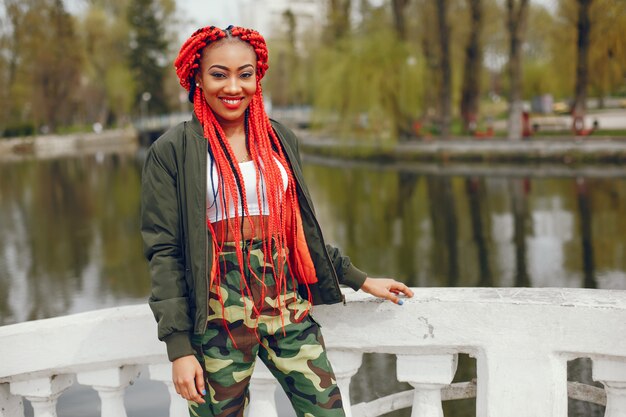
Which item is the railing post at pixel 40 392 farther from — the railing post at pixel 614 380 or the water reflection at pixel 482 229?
the water reflection at pixel 482 229

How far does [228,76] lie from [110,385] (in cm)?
92

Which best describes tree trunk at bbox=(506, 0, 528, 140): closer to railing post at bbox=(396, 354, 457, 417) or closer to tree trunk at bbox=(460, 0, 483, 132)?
tree trunk at bbox=(460, 0, 483, 132)

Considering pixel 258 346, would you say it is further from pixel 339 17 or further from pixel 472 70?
pixel 339 17

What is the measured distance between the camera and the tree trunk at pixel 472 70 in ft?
85.1

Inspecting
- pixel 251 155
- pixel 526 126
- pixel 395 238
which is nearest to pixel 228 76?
pixel 251 155

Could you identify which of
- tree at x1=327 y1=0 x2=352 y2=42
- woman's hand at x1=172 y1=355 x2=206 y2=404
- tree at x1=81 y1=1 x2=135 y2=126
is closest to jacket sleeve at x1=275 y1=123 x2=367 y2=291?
woman's hand at x1=172 y1=355 x2=206 y2=404

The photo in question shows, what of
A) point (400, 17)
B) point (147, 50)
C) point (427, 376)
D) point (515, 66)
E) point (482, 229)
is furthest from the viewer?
point (147, 50)

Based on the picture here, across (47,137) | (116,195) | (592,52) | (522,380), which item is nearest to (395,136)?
(592,52)

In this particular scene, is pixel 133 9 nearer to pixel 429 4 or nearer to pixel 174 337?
pixel 429 4

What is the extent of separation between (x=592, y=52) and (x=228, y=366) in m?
24.4

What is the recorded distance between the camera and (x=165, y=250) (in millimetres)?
1819

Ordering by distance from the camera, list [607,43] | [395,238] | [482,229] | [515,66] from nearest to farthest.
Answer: [395,238] < [482,229] < [607,43] < [515,66]

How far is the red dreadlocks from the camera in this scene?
1883mm

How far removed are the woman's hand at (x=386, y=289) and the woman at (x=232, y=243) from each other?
0.40 feet
